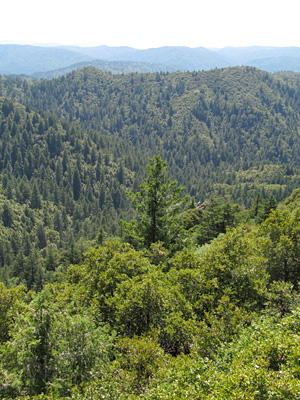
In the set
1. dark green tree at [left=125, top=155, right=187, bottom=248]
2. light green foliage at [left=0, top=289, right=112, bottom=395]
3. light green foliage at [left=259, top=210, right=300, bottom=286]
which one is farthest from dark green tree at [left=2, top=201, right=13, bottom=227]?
light green foliage at [left=259, top=210, right=300, bottom=286]

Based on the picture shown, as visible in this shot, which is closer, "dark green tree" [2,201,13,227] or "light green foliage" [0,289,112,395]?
"light green foliage" [0,289,112,395]

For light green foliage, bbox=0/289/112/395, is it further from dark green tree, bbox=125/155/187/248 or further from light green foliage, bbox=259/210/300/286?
dark green tree, bbox=125/155/187/248

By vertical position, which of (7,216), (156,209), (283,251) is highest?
(283,251)

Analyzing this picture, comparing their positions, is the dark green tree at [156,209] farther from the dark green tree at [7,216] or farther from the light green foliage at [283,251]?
the dark green tree at [7,216]

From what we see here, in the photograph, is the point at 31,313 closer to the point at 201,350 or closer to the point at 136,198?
the point at 201,350

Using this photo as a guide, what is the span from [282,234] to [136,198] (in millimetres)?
16562

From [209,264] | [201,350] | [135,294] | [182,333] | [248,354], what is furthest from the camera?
[209,264]

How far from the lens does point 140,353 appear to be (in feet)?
42.7

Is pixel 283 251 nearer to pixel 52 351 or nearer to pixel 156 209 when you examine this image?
pixel 52 351

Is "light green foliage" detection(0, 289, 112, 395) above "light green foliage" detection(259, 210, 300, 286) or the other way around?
the other way around

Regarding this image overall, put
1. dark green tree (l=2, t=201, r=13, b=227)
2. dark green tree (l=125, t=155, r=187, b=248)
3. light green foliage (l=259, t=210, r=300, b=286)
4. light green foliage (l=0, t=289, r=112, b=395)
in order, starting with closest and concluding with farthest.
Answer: light green foliage (l=0, t=289, r=112, b=395)
light green foliage (l=259, t=210, r=300, b=286)
dark green tree (l=125, t=155, r=187, b=248)
dark green tree (l=2, t=201, r=13, b=227)

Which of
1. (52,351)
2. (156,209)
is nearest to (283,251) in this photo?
(52,351)

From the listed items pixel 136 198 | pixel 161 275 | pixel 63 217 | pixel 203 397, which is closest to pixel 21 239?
pixel 63 217

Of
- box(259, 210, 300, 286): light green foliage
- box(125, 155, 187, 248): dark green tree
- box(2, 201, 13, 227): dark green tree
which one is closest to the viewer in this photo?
box(259, 210, 300, 286): light green foliage
